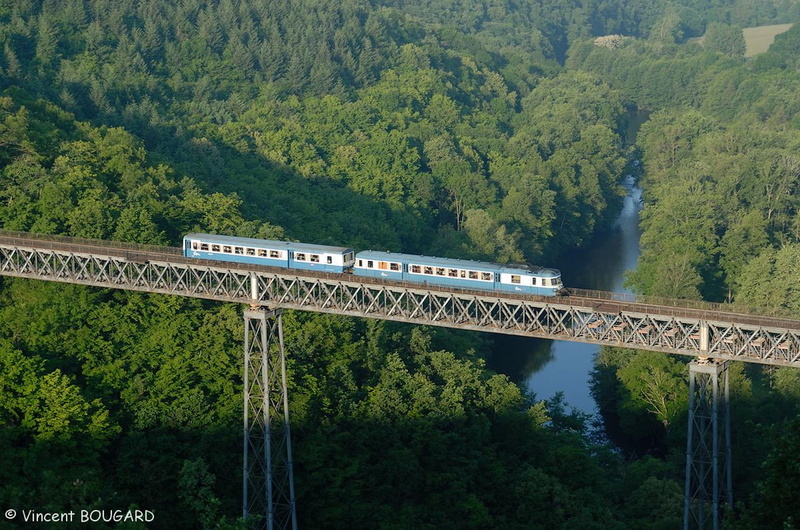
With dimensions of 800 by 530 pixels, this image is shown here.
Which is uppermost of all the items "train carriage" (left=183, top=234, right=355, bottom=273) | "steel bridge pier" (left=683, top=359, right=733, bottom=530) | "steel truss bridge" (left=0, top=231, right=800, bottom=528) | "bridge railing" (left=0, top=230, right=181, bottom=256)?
"bridge railing" (left=0, top=230, right=181, bottom=256)

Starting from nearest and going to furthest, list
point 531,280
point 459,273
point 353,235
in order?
point 531,280
point 459,273
point 353,235

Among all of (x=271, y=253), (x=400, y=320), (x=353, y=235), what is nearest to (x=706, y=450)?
(x=400, y=320)

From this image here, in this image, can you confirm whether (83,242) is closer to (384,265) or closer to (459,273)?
(384,265)

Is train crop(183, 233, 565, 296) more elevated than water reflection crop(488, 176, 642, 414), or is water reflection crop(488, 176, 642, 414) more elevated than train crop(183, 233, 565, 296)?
water reflection crop(488, 176, 642, 414)

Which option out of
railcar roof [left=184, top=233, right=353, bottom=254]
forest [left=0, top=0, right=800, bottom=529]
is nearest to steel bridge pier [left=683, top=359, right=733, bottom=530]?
forest [left=0, top=0, right=800, bottom=529]

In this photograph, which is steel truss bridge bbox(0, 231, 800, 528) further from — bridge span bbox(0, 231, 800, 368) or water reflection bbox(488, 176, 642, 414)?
water reflection bbox(488, 176, 642, 414)

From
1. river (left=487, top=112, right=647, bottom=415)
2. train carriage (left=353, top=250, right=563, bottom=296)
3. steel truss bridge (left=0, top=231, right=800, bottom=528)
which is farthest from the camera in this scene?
river (left=487, top=112, right=647, bottom=415)

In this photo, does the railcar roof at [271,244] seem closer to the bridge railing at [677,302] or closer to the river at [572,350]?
the bridge railing at [677,302]

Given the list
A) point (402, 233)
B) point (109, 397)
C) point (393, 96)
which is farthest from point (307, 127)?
point (109, 397)
